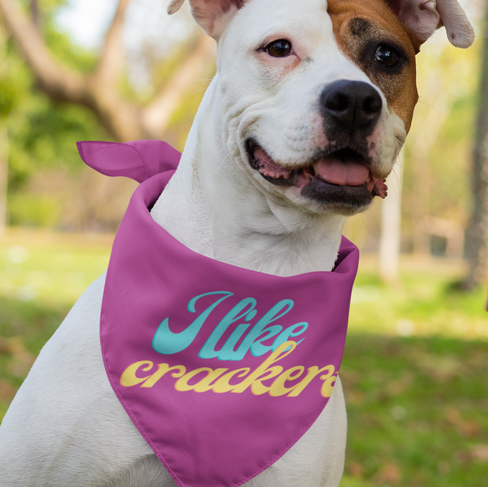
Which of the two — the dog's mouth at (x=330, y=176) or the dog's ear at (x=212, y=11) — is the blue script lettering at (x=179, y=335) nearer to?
the dog's mouth at (x=330, y=176)

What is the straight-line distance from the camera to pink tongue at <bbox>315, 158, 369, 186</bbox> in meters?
1.97

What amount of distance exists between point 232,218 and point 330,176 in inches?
17.5

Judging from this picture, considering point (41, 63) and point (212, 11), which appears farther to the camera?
point (41, 63)

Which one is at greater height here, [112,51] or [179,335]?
[179,335]

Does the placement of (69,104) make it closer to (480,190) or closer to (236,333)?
(480,190)

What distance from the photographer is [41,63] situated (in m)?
7.77

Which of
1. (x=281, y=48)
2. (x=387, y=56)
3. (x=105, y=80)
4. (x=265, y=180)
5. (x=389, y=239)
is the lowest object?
(x=389, y=239)

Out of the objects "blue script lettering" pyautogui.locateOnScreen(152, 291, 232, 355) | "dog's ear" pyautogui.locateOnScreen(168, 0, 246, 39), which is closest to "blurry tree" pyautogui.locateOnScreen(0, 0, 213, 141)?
"dog's ear" pyautogui.locateOnScreen(168, 0, 246, 39)

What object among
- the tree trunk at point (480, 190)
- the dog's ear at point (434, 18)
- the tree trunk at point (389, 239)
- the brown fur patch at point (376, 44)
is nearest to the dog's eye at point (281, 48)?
the brown fur patch at point (376, 44)

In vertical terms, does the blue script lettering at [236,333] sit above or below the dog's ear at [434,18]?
below

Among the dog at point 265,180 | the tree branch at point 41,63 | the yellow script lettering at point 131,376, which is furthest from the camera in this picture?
the tree branch at point 41,63

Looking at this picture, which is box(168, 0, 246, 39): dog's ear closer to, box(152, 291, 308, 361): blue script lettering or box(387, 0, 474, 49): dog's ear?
box(387, 0, 474, 49): dog's ear

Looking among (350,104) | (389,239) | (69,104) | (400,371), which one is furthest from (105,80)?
(389,239)

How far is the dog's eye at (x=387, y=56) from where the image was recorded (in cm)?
219
